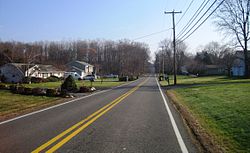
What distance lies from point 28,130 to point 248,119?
7242 mm

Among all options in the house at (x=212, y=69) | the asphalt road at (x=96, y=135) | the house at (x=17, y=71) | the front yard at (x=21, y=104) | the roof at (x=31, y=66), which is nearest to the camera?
the asphalt road at (x=96, y=135)

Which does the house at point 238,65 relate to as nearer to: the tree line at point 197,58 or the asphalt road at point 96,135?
the tree line at point 197,58

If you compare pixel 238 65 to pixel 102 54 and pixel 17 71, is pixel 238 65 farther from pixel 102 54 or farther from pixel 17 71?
pixel 102 54

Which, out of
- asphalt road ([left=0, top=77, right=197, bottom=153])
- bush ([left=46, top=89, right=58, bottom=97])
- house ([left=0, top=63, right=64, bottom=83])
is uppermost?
house ([left=0, top=63, right=64, bottom=83])

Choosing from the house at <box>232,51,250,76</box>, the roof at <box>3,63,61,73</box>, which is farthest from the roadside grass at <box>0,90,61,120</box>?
the house at <box>232,51,250,76</box>

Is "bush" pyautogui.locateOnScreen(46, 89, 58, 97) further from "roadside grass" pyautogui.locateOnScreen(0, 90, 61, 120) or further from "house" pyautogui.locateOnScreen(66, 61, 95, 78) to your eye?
"house" pyautogui.locateOnScreen(66, 61, 95, 78)

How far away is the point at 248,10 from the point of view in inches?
2141

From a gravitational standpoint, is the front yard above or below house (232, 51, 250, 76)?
below

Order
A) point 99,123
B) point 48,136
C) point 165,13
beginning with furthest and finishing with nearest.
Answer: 1. point 165,13
2. point 99,123
3. point 48,136

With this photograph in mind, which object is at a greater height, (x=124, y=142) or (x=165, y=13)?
(x=165, y=13)

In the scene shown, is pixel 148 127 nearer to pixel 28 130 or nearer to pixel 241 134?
pixel 241 134

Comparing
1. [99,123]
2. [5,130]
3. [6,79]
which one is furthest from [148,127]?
[6,79]

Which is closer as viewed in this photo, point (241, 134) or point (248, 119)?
point (241, 134)

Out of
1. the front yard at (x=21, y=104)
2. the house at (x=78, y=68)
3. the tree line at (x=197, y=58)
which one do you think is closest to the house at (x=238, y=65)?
the tree line at (x=197, y=58)
